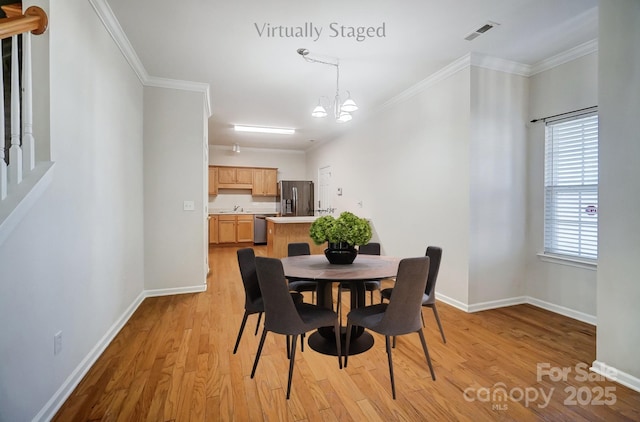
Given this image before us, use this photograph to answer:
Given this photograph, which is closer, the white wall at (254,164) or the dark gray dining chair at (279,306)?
the dark gray dining chair at (279,306)

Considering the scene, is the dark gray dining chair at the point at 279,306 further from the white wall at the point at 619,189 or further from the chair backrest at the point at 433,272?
the white wall at the point at 619,189

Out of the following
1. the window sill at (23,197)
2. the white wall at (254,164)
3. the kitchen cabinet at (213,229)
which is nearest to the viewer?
the window sill at (23,197)

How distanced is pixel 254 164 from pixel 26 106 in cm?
723

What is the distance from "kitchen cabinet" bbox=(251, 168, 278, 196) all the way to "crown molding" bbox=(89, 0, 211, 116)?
160 inches

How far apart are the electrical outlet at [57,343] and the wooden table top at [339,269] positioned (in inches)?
53.4

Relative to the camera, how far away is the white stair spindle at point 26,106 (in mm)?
1565

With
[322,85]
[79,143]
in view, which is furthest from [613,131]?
[79,143]

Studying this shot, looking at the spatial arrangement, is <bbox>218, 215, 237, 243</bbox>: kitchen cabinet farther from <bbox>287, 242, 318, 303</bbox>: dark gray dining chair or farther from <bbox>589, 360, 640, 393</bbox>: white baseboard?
<bbox>589, 360, 640, 393</bbox>: white baseboard

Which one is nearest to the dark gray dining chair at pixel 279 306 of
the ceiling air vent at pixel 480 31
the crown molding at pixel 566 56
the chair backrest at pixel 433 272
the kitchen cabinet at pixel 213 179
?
the chair backrest at pixel 433 272

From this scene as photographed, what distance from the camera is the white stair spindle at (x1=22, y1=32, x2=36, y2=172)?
1.57m

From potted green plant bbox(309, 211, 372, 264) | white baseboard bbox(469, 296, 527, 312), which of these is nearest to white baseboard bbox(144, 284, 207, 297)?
potted green plant bbox(309, 211, 372, 264)

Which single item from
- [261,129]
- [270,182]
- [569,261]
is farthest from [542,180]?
[270,182]

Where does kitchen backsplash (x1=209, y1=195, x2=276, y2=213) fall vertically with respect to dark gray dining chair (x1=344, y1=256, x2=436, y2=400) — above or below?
above

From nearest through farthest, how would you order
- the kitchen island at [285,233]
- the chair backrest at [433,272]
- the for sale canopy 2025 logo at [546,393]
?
the for sale canopy 2025 logo at [546,393] → the chair backrest at [433,272] → the kitchen island at [285,233]
